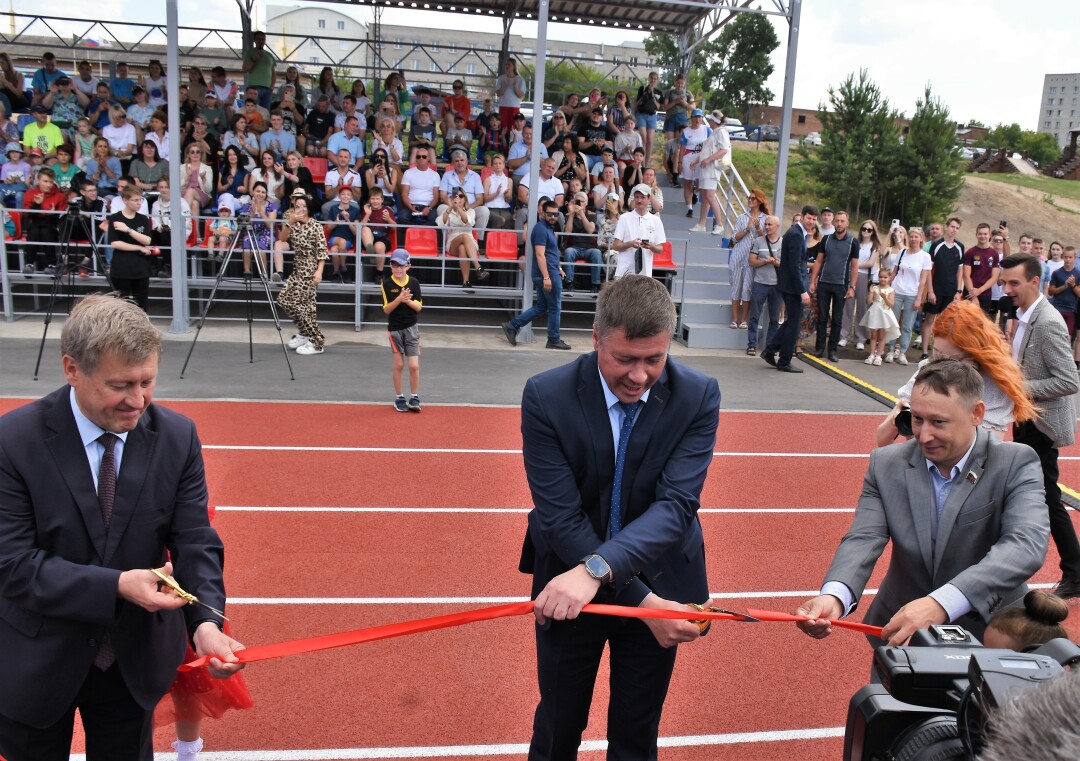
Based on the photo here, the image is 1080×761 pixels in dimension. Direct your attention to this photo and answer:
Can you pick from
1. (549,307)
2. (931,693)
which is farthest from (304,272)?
(931,693)

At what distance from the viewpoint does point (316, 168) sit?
16.6 meters

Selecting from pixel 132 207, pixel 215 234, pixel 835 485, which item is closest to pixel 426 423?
pixel 835 485

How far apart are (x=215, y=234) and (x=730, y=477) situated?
31.4ft

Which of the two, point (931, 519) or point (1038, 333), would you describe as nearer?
point (931, 519)

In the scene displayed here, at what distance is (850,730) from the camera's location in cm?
212

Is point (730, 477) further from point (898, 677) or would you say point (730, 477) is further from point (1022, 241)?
point (1022, 241)

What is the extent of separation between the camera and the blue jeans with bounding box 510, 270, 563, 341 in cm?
1362

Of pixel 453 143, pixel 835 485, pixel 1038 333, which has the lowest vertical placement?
pixel 835 485

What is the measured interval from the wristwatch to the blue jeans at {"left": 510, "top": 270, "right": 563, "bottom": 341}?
1096cm

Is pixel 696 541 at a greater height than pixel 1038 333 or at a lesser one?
lesser

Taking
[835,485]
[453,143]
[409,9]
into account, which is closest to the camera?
[835,485]

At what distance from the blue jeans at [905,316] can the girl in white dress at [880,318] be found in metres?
0.19

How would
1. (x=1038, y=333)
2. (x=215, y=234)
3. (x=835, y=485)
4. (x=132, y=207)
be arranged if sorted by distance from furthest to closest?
(x=215, y=234) → (x=132, y=207) → (x=835, y=485) → (x=1038, y=333)

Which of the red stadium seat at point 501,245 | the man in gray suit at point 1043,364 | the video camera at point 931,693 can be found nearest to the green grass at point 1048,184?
the red stadium seat at point 501,245
